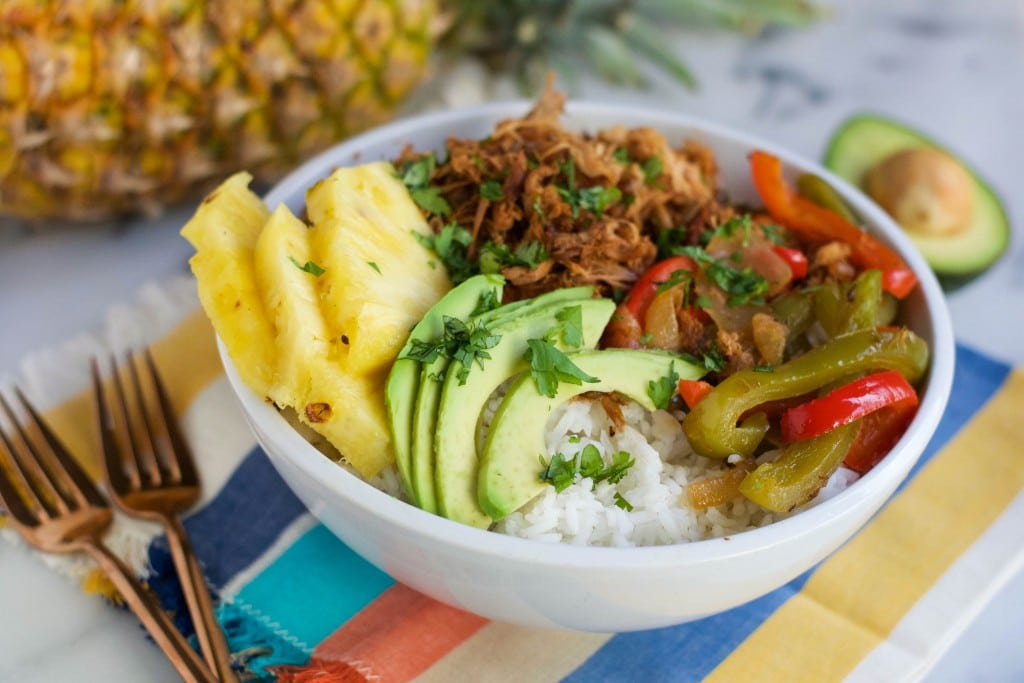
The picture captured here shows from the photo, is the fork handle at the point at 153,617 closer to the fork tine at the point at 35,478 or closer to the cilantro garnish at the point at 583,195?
the fork tine at the point at 35,478

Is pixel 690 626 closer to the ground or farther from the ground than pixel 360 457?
closer to the ground

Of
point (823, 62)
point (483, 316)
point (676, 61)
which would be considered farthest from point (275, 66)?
point (823, 62)

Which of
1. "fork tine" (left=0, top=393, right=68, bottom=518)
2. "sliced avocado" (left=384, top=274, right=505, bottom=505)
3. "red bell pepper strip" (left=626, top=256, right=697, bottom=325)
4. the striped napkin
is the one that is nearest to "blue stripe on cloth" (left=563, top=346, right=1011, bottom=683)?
the striped napkin

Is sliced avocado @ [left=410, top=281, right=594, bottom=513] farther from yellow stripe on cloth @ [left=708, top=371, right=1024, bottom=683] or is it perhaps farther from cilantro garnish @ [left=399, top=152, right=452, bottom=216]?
yellow stripe on cloth @ [left=708, top=371, right=1024, bottom=683]

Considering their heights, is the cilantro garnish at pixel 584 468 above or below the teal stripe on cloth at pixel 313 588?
above

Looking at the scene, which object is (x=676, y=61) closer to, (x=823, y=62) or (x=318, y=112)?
(x=823, y=62)

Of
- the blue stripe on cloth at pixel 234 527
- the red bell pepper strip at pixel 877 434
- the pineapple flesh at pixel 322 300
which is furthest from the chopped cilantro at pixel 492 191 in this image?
the red bell pepper strip at pixel 877 434

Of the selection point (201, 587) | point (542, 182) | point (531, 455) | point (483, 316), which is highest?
point (542, 182)

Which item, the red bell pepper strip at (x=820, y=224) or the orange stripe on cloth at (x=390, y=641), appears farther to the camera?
the red bell pepper strip at (x=820, y=224)

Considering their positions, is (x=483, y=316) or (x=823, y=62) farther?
(x=823, y=62)
